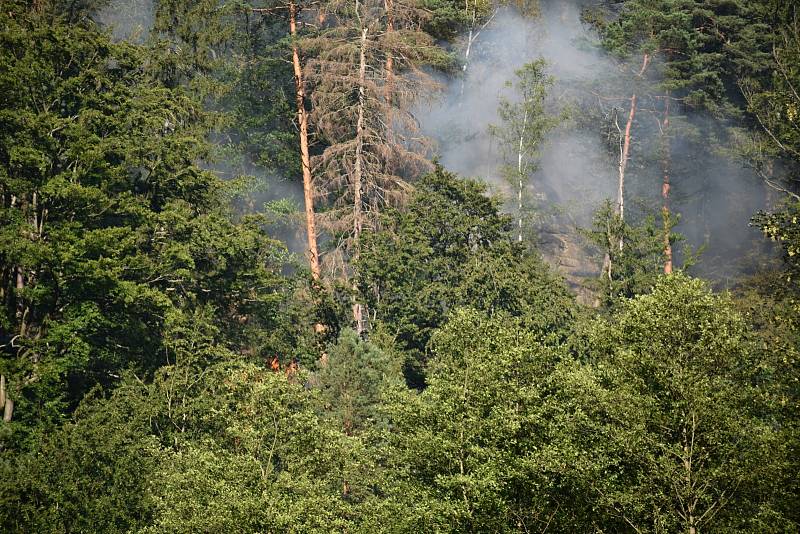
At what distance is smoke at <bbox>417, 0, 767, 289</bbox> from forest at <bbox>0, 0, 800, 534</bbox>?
0.26m

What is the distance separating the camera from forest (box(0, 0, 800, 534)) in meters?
32.5

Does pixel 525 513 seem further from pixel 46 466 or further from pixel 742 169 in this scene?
pixel 742 169

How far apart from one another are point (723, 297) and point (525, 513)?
9.46 metres

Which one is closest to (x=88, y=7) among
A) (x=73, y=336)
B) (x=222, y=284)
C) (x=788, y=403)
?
(x=222, y=284)

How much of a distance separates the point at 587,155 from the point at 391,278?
116 ft

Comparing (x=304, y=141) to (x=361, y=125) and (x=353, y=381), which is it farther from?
(x=353, y=381)

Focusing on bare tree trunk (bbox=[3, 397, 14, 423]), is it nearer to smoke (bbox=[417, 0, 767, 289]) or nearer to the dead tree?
the dead tree

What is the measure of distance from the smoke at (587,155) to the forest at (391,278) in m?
0.26

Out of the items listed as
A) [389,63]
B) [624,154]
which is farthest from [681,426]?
[624,154]

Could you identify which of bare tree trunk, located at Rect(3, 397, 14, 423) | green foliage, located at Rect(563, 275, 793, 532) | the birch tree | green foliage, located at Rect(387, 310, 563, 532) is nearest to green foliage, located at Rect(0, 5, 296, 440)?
bare tree trunk, located at Rect(3, 397, 14, 423)

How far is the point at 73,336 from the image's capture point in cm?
4359

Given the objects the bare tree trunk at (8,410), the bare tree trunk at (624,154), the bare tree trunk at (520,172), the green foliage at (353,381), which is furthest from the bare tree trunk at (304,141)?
the bare tree trunk at (8,410)

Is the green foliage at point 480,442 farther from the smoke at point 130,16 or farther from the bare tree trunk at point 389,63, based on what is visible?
the smoke at point 130,16

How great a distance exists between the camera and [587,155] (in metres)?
86.6
